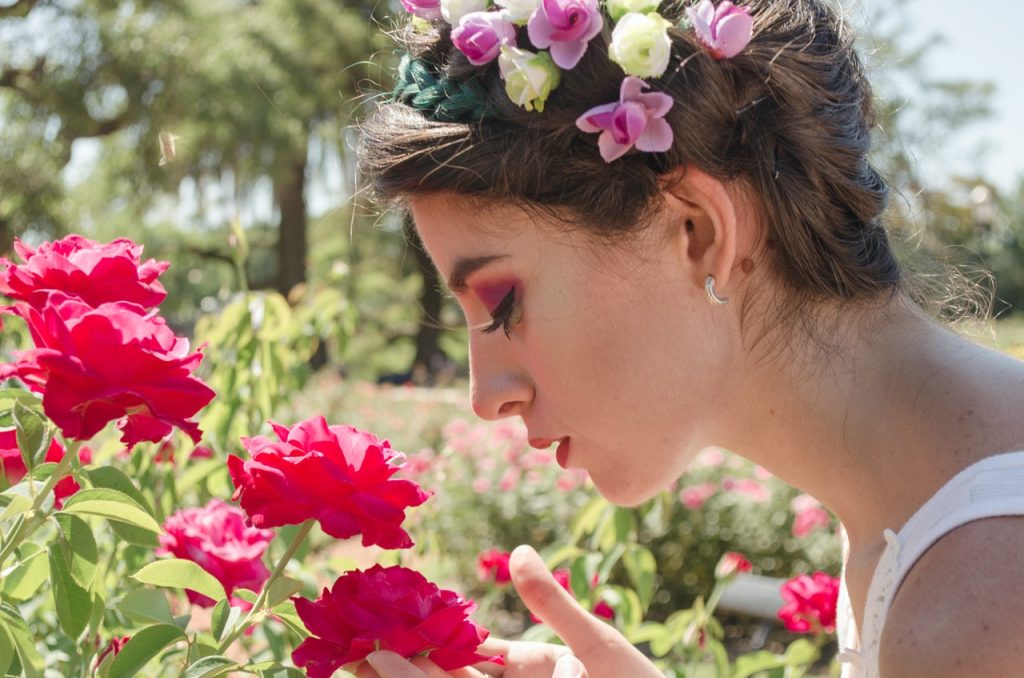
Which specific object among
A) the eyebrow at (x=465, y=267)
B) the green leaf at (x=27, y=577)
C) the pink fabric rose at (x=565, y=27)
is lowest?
the green leaf at (x=27, y=577)

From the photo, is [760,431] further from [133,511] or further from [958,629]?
[133,511]

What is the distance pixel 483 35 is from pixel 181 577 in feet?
2.11

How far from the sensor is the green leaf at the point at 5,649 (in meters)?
0.85

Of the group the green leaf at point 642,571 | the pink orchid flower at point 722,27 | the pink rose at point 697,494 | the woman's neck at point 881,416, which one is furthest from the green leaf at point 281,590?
the pink rose at point 697,494

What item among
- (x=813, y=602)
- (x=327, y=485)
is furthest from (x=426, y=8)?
(x=813, y=602)

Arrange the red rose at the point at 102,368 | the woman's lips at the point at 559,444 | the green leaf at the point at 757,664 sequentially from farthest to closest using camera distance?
the green leaf at the point at 757,664 < the woman's lips at the point at 559,444 < the red rose at the point at 102,368

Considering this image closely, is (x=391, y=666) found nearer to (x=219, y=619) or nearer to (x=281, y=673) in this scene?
(x=281, y=673)

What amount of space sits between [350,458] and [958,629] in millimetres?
520

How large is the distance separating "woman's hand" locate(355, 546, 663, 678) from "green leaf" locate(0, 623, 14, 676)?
51 cm

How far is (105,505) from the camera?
35.5 inches

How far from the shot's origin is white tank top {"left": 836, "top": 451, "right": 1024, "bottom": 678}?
100 centimetres

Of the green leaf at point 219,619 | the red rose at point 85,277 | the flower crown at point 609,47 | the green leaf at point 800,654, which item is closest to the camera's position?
the red rose at point 85,277

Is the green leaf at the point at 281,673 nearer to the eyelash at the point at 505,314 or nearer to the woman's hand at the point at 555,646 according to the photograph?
the woman's hand at the point at 555,646

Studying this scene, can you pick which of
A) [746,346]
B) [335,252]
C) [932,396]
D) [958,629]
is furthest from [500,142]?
[335,252]
